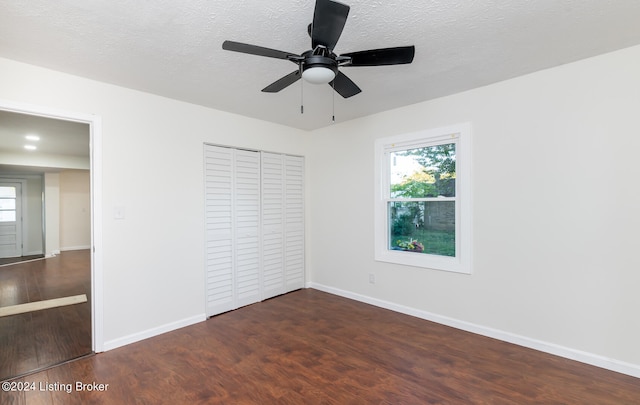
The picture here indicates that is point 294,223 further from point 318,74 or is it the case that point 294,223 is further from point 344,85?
point 318,74

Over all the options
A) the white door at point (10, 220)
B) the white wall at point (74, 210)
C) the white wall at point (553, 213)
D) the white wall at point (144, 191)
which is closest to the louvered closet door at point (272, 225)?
the white wall at point (144, 191)

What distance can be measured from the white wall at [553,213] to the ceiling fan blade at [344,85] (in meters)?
1.51

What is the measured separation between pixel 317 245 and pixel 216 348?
220 centimetres

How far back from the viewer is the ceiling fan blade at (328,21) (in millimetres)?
1393

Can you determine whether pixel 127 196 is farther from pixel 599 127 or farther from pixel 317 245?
pixel 599 127

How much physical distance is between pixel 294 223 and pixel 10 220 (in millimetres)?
8514

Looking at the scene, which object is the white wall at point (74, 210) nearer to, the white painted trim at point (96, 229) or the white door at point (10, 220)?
the white door at point (10, 220)

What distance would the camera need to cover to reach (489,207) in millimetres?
2996

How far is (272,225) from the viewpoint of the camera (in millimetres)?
4344

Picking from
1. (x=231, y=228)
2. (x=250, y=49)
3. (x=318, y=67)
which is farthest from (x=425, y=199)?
(x=250, y=49)

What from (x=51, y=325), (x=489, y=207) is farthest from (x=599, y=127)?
(x=51, y=325)

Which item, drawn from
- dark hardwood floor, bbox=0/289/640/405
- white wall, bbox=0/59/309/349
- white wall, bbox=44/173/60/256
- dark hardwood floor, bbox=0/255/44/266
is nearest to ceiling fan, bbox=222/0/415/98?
white wall, bbox=0/59/309/349

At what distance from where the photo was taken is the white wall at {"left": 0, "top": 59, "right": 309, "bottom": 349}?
270cm

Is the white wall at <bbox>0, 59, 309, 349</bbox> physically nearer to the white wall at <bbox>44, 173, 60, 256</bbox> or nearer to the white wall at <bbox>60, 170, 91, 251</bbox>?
the white wall at <bbox>60, 170, 91, 251</bbox>
